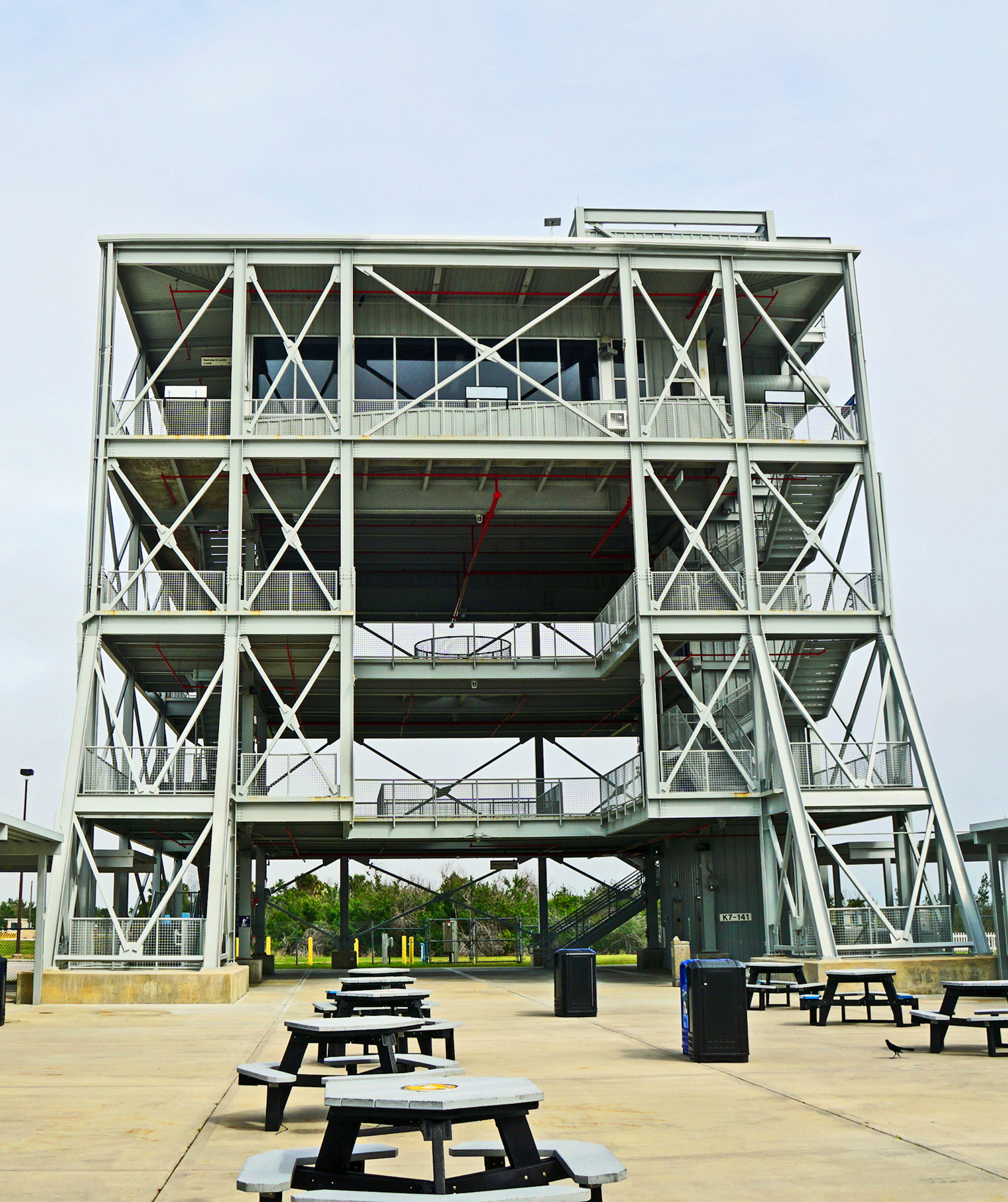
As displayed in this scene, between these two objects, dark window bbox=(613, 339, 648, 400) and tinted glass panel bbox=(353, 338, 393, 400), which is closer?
tinted glass panel bbox=(353, 338, 393, 400)

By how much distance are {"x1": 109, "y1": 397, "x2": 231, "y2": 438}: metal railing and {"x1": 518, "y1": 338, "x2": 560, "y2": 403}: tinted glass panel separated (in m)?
8.38

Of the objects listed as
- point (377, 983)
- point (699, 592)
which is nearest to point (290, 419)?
point (699, 592)

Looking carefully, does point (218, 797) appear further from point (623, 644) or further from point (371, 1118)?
point (371, 1118)

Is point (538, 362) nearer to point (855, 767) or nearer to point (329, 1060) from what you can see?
point (855, 767)

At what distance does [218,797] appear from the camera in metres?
29.7

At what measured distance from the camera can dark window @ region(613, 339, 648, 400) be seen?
3697 cm

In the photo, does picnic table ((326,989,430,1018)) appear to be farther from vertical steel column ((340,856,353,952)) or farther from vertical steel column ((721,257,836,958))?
vertical steel column ((340,856,353,952))

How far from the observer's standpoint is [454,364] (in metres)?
36.9

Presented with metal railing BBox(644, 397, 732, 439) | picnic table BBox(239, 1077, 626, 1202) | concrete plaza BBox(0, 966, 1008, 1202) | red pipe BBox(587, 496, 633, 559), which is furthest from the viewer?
red pipe BBox(587, 496, 633, 559)

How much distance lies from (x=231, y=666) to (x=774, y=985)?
15.4 meters

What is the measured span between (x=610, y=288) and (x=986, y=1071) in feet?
88.7

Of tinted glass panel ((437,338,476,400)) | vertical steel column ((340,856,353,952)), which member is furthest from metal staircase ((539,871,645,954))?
tinted glass panel ((437,338,476,400))

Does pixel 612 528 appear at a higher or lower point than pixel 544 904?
higher


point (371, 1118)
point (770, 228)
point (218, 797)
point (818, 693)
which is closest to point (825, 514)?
point (818, 693)
